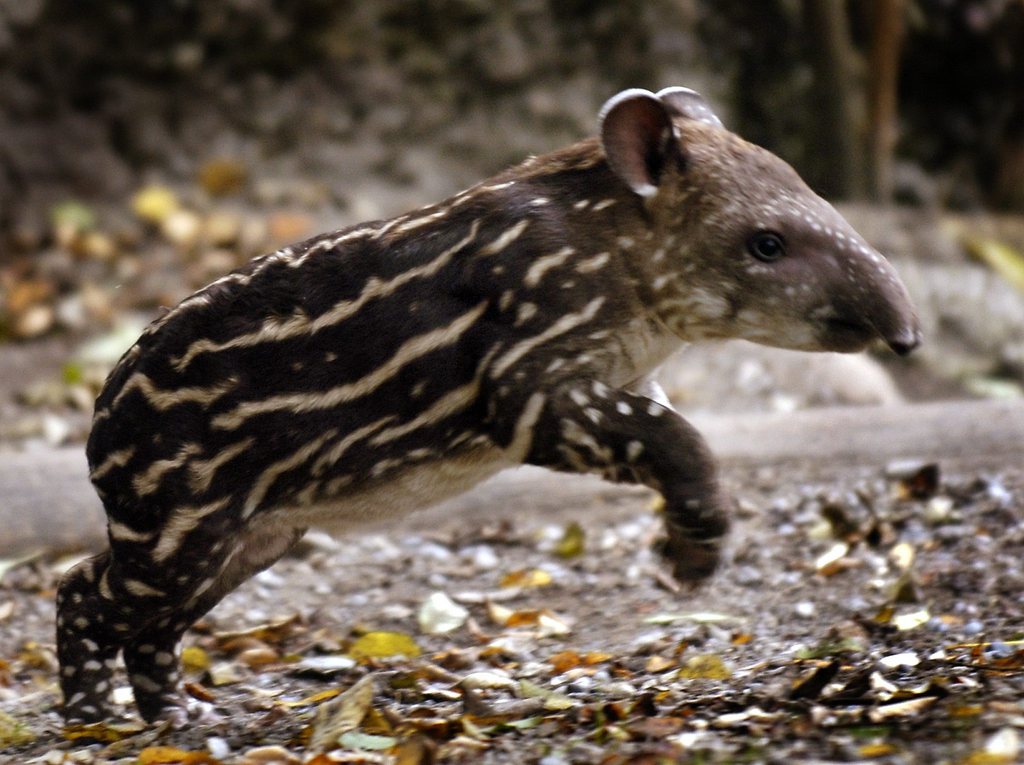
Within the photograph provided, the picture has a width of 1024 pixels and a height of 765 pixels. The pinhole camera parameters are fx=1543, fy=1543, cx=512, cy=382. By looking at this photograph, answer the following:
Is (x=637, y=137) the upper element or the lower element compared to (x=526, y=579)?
upper

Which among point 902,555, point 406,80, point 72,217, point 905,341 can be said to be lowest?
point 902,555

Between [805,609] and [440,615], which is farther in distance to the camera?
[440,615]

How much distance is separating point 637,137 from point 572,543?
2.53m

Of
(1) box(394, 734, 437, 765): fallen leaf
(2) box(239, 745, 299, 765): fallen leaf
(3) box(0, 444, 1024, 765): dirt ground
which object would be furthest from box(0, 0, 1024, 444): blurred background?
(1) box(394, 734, 437, 765): fallen leaf

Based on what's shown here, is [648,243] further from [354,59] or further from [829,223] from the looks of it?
[354,59]

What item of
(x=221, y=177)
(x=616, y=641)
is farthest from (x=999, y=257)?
(x=616, y=641)

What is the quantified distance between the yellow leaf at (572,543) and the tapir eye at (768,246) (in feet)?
8.09

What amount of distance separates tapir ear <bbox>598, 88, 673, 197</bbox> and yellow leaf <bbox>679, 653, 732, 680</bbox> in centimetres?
152

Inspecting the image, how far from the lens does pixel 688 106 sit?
5238mm

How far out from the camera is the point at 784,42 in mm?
12148

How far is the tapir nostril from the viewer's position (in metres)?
4.52

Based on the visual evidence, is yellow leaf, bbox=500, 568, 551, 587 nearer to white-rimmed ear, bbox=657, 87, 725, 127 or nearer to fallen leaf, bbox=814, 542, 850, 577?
fallen leaf, bbox=814, 542, 850, 577

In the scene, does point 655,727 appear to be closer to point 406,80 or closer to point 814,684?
point 814,684

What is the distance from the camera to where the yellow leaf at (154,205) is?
11109mm
